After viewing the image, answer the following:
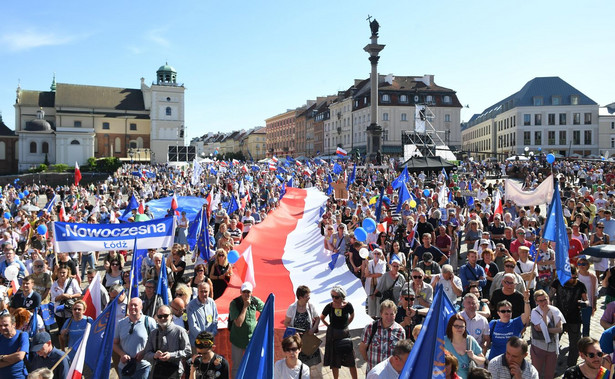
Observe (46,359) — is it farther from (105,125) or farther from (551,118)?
(105,125)

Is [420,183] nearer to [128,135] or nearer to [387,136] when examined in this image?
[387,136]

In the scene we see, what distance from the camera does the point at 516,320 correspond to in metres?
6.41

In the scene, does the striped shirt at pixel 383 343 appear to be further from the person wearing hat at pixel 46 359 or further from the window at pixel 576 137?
the window at pixel 576 137

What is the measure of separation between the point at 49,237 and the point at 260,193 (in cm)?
1499

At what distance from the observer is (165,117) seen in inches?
3868

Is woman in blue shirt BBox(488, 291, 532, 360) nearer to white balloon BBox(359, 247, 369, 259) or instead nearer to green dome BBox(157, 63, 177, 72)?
white balloon BBox(359, 247, 369, 259)

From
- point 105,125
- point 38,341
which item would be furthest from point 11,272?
point 105,125

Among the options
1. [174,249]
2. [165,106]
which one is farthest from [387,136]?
[174,249]

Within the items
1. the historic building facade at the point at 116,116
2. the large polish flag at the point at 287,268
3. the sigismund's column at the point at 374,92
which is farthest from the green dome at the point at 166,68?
the large polish flag at the point at 287,268

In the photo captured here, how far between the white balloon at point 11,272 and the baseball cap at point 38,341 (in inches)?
142

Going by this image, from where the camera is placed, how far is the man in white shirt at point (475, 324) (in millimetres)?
6363

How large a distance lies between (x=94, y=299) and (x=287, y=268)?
15.4 feet

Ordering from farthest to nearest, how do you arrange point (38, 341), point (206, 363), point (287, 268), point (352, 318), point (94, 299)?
point (287, 268), point (94, 299), point (352, 318), point (38, 341), point (206, 363)

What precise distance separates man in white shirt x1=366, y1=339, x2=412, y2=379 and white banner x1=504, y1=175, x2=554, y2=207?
9659mm
